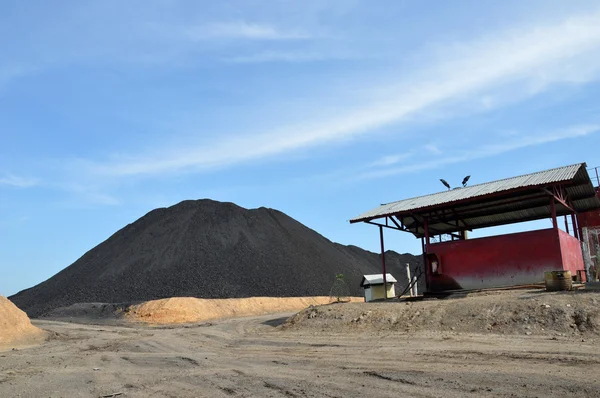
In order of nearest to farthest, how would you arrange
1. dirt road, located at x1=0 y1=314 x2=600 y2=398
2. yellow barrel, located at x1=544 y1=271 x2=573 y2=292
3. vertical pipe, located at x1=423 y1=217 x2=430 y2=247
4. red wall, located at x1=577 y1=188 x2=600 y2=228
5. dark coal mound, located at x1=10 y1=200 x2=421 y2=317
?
1. dirt road, located at x1=0 y1=314 x2=600 y2=398
2. yellow barrel, located at x1=544 y1=271 x2=573 y2=292
3. vertical pipe, located at x1=423 y1=217 x2=430 y2=247
4. red wall, located at x1=577 y1=188 x2=600 y2=228
5. dark coal mound, located at x1=10 y1=200 x2=421 y2=317

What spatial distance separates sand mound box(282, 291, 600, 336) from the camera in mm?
12227

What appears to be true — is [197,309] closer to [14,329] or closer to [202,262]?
[14,329]

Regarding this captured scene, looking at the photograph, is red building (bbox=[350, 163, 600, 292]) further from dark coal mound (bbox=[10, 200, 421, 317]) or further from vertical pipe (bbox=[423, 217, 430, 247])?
dark coal mound (bbox=[10, 200, 421, 317])

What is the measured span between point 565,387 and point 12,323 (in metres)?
22.2

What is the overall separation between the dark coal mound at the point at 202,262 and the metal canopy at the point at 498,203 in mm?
27315

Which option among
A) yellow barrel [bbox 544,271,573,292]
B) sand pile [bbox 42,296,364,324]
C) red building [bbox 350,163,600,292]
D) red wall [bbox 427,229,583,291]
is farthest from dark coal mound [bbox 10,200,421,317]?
yellow barrel [bbox 544,271,573,292]

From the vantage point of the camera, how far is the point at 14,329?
20.9 metres

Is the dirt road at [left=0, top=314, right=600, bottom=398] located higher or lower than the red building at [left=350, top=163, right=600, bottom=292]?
lower

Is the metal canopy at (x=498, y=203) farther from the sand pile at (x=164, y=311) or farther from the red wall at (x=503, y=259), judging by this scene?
the sand pile at (x=164, y=311)

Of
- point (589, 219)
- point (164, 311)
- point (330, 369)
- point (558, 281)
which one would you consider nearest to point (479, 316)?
point (558, 281)

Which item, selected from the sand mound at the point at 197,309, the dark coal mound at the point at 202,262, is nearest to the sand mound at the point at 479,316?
the sand mound at the point at 197,309

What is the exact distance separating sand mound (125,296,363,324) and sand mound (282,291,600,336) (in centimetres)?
1900

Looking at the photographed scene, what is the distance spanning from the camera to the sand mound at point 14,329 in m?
19.9

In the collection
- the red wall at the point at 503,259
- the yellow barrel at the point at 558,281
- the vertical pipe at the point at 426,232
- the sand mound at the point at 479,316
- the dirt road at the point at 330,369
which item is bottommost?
the dirt road at the point at 330,369
